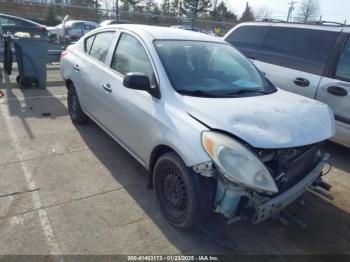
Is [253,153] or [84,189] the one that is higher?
[253,153]

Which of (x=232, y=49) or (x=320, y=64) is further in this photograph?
(x=320, y=64)

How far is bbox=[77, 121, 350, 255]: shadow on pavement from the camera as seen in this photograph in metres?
2.83

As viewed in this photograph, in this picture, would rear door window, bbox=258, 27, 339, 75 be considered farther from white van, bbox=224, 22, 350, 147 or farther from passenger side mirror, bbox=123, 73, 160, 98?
passenger side mirror, bbox=123, 73, 160, 98

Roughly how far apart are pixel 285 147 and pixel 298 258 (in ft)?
3.45

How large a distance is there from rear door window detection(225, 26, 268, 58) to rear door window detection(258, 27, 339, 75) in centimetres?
14

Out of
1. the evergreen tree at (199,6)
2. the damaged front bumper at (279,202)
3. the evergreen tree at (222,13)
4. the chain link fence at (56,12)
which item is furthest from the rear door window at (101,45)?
the evergreen tree at (222,13)

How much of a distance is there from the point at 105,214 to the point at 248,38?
4295 mm

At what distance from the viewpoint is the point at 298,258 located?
110 inches

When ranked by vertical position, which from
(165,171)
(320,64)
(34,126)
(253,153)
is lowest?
(34,126)

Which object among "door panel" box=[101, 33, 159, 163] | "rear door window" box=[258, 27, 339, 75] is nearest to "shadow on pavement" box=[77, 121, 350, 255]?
"door panel" box=[101, 33, 159, 163]

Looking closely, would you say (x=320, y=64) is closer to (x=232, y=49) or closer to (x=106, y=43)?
(x=232, y=49)

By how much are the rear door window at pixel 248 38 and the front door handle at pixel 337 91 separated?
1.63 m

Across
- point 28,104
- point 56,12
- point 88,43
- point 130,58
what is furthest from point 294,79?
point 56,12

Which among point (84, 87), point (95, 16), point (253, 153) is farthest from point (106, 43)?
point (95, 16)
